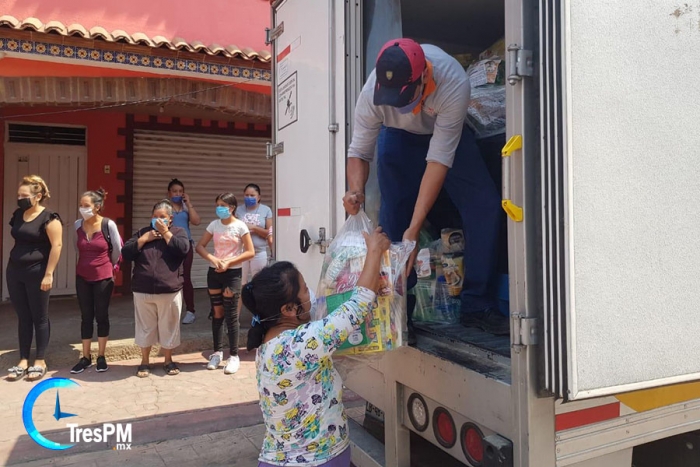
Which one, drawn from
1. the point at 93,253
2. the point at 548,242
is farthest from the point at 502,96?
the point at 93,253

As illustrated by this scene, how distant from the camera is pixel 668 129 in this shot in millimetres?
1832

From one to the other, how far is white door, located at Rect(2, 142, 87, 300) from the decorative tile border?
2.54m

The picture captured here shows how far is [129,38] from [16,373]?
3.64 metres

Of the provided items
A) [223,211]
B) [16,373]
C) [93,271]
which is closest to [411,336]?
[223,211]

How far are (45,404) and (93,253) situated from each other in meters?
1.39

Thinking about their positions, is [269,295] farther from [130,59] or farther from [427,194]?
[130,59]

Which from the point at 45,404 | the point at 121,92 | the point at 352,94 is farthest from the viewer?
the point at 121,92

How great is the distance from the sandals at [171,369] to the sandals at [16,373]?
1225 mm

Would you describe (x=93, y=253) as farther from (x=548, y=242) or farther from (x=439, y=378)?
(x=548, y=242)

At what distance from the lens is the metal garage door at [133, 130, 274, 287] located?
863 cm

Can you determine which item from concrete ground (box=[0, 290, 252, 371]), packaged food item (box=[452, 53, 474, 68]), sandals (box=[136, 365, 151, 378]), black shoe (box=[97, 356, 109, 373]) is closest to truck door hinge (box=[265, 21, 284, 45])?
packaged food item (box=[452, 53, 474, 68])

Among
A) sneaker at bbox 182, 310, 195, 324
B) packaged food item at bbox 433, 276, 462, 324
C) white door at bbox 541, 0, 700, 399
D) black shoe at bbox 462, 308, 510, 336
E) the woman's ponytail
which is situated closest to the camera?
white door at bbox 541, 0, 700, 399

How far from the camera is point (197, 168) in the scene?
353 inches

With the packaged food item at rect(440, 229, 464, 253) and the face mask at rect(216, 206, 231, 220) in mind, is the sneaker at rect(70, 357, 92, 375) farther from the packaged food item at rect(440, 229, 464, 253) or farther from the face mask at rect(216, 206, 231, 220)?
the packaged food item at rect(440, 229, 464, 253)
